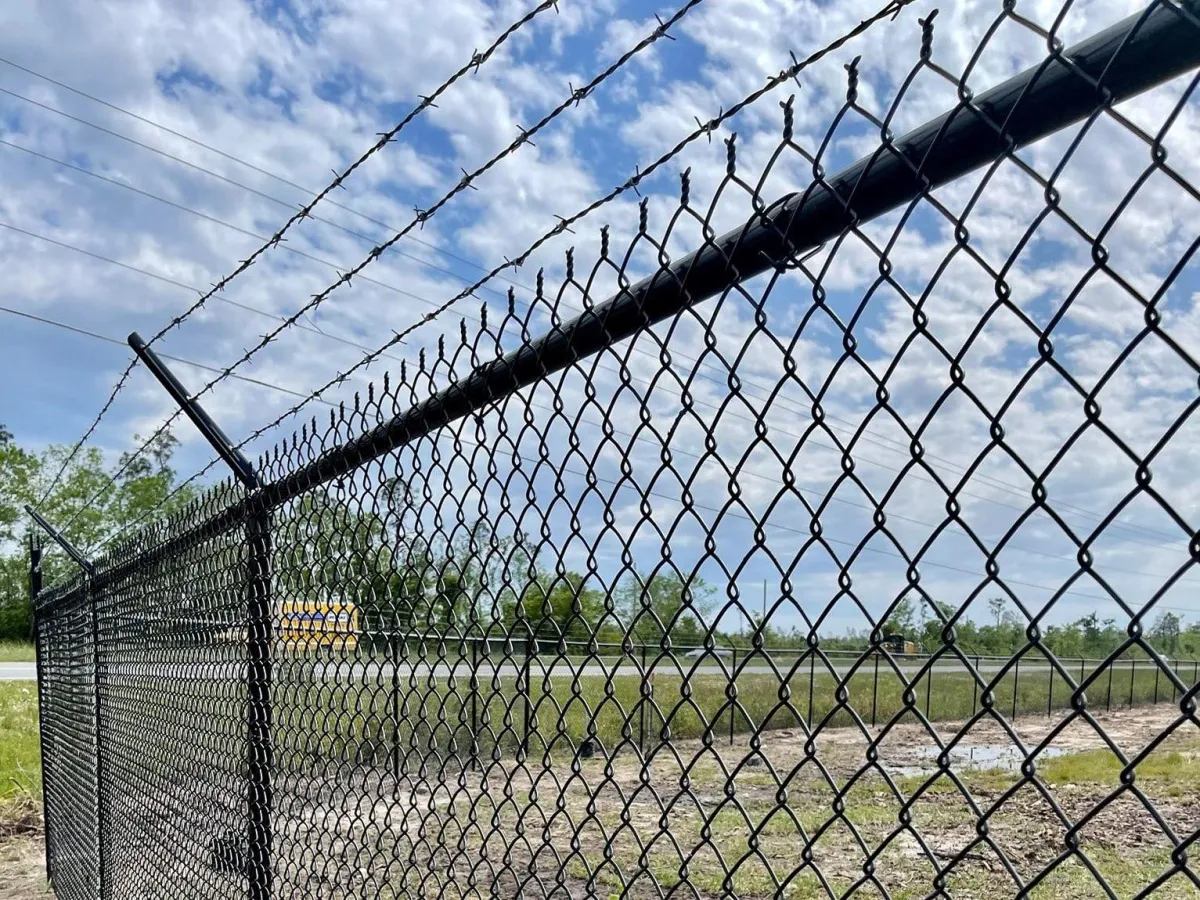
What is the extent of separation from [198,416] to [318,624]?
1.14 m

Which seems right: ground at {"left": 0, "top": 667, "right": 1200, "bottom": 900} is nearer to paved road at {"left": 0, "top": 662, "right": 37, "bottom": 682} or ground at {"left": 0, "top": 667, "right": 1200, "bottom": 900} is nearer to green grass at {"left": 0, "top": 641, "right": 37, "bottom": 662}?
paved road at {"left": 0, "top": 662, "right": 37, "bottom": 682}

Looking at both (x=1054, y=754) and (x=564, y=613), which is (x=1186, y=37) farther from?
(x=1054, y=754)

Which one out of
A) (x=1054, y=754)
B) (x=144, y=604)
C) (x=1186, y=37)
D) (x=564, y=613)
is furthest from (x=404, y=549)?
(x=1054, y=754)

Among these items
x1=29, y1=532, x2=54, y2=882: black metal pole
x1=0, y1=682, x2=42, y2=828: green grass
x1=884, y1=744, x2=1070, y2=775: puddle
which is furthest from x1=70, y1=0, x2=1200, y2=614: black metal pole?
x1=884, y1=744, x2=1070, y2=775: puddle

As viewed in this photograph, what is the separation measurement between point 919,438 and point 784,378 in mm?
226

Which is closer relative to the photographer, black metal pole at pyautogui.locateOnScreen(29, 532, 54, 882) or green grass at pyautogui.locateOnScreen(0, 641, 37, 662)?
black metal pole at pyautogui.locateOnScreen(29, 532, 54, 882)

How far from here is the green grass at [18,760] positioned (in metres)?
9.06

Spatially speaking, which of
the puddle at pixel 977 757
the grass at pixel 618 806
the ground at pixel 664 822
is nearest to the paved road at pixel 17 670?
the grass at pixel 618 806

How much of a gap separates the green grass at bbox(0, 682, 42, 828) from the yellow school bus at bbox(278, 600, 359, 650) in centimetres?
747

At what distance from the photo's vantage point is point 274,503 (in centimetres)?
301

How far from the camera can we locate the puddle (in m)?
12.8

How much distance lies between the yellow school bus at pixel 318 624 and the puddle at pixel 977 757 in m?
9.19

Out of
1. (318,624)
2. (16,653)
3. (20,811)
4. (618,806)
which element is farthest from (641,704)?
(16,653)

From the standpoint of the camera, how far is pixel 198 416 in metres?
3.55
